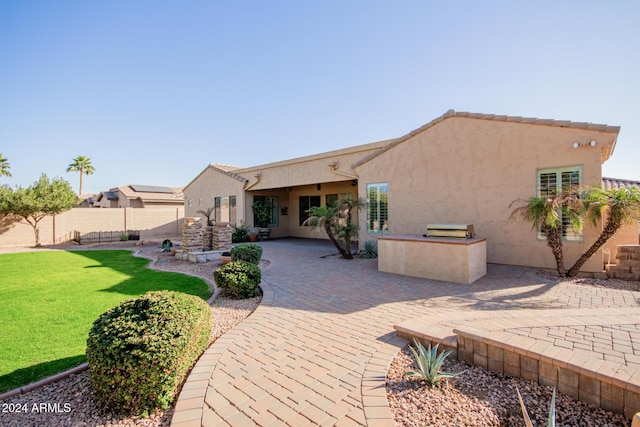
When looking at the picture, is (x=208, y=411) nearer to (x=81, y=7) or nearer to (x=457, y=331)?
(x=457, y=331)

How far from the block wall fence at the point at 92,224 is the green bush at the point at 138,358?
22552 mm

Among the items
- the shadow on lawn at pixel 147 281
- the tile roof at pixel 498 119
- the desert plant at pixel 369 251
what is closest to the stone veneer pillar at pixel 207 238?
the shadow on lawn at pixel 147 281

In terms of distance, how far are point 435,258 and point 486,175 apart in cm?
362

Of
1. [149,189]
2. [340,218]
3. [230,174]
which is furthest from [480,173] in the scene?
[149,189]

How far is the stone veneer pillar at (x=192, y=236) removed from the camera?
1290 cm

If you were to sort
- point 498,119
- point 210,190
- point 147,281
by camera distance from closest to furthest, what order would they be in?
point 147,281, point 498,119, point 210,190

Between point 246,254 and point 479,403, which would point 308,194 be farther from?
point 479,403

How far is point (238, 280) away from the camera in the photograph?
702 cm

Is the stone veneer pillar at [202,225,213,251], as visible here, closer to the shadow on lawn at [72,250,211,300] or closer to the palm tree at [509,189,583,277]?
the shadow on lawn at [72,250,211,300]

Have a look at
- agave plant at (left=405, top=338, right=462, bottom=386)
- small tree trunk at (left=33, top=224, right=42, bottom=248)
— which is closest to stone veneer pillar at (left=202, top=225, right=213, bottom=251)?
agave plant at (left=405, top=338, right=462, bottom=386)

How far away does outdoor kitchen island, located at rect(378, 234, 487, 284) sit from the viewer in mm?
7891

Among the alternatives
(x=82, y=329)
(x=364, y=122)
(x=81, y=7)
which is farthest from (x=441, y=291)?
(x=81, y=7)

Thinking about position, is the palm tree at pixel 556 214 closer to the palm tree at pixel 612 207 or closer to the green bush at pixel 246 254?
the palm tree at pixel 612 207

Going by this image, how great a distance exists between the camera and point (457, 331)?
408 cm
